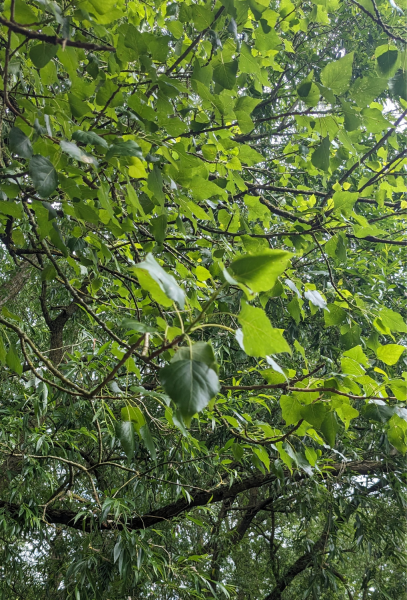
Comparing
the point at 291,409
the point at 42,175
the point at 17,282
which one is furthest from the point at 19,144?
the point at 17,282

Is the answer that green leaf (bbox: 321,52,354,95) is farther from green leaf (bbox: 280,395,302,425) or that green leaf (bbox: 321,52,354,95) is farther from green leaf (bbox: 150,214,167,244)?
green leaf (bbox: 280,395,302,425)

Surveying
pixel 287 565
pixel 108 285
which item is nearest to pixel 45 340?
pixel 108 285

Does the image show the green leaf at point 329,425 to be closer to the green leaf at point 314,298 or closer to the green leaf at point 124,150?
the green leaf at point 314,298

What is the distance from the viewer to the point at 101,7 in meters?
0.61

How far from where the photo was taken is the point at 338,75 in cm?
83

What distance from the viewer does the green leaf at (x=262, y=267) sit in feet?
1.37

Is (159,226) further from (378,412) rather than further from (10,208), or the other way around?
(378,412)

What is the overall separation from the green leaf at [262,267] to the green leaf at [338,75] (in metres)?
0.59

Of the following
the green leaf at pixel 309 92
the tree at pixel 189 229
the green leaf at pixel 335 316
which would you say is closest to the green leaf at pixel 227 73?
the tree at pixel 189 229

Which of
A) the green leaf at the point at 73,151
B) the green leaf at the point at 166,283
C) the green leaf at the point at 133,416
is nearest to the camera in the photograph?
the green leaf at the point at 166,283

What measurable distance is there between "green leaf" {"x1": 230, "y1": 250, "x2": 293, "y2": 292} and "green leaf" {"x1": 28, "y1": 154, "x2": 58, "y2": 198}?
1.03ft

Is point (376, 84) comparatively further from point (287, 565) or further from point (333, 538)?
point (287, 565)

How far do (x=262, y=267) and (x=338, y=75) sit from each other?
613 mm

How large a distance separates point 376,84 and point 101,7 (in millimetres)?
550
